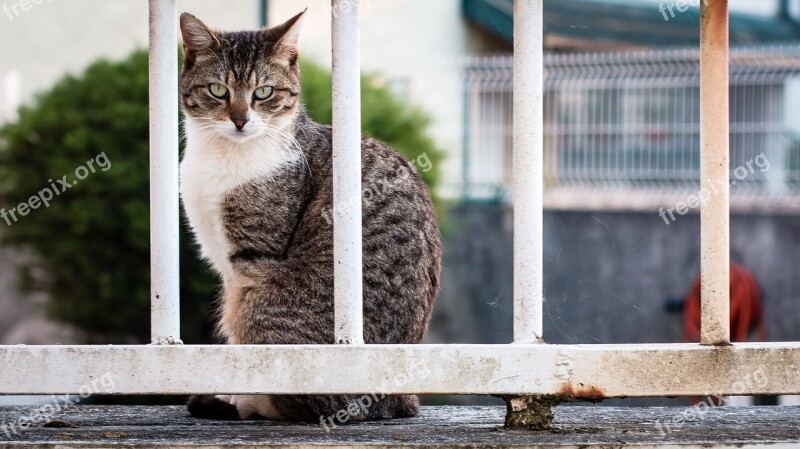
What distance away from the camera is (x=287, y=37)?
338 centimetres

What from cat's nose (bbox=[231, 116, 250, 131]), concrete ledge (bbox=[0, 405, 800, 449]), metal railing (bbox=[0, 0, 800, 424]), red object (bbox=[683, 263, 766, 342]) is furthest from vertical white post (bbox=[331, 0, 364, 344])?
red object (bbox=[683, 263, 766, 342])

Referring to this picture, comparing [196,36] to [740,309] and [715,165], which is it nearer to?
[715,165]

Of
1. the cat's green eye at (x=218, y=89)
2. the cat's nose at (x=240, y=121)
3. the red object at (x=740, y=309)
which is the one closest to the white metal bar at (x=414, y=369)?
the cat's nose at (x=240, y=121)

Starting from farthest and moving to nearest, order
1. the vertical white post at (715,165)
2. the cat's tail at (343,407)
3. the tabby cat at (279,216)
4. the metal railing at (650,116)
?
the metal railing at (650,116) < the tabby cat at (279,216) < the cat's tail at (343,407) < the vertical white post at (715,165)

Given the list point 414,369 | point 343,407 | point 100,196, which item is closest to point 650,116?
point 100,196

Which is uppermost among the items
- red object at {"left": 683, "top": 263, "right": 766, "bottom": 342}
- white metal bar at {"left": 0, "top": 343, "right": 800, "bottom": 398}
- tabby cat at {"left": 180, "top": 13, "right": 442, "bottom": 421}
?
tabby cat at {"left": 180, "top": 13, "right": 442, "bottom": 421}

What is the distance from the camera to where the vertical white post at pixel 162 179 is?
2.18 meters

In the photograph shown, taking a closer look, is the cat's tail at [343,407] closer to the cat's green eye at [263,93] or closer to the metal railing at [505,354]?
the metal railing at [505,354]

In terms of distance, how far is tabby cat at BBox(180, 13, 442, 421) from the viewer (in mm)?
2795

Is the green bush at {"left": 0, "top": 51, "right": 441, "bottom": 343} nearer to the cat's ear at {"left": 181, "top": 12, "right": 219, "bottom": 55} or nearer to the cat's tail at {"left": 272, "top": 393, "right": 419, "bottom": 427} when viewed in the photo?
the cat's ear at {"left": 181, "top": 12, "right": 219, "bottom": 55}

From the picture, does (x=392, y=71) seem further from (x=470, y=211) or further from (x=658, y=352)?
(x=658, y=352)

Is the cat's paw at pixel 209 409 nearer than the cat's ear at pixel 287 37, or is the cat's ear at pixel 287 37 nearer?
the cat's paw at pixel 209 409

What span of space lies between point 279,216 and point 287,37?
2.17ft

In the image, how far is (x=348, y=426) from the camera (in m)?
2.40
